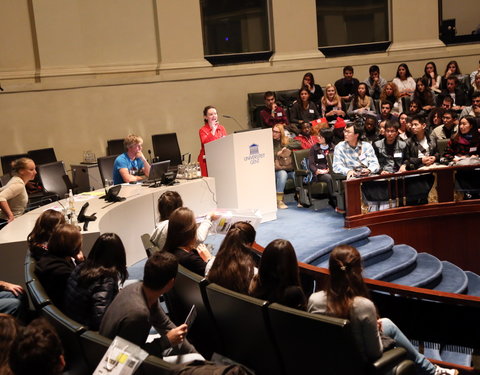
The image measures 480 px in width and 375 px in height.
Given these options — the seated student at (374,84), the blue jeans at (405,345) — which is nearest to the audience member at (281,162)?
the seated student at (374,84)

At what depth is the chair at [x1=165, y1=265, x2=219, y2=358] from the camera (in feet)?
11.1

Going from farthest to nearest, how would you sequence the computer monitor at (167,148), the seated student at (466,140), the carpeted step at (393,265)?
the computer monitor at (167,148) < the seated student at (466,140) < the carpeted step at (393,265)

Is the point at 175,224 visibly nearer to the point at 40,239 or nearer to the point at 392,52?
the point at 40,239

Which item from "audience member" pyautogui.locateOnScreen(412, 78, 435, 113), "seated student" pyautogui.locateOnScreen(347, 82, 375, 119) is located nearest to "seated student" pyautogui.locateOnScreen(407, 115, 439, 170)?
"seated student" pyautogui.locateOnScreen(347, 82, 375, 119)

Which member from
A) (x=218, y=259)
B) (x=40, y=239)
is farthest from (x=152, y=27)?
(x=218, y=259)

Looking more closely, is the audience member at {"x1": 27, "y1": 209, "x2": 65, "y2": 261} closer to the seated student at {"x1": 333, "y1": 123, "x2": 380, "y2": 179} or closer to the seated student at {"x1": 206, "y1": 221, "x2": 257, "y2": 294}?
the seated student at {"x1": 206, "y1": 221, "x2": 257, "y2": 294}

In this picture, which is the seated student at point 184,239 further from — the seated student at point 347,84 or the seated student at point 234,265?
the seated student at point 347,84

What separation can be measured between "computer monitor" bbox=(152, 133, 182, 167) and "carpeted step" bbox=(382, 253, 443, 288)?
16.1ft

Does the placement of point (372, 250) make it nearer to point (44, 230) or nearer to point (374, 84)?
point (44, 230)

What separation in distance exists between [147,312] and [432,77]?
9.20 meters

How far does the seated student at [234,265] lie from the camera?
3404 mm

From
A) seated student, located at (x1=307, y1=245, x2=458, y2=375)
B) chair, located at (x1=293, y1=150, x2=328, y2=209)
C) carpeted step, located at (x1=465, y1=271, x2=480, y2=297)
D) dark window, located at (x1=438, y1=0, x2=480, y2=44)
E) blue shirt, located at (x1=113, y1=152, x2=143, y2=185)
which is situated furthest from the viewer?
dark window, located at (x1=438, y1=0, x2=480, y2=44)

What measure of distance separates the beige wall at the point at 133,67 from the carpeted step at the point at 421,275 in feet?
18.3

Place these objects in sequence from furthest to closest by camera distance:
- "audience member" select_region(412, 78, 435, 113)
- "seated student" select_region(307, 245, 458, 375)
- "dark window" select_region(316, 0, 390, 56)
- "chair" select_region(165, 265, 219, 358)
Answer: "dark window" select_region(316, 0, 390, 56), "audience member" select_region(412, 78, 435, 113), "chair" select_region(165, 265, 219, 358), "seated student" select_region(307, 245, 458, 375)
